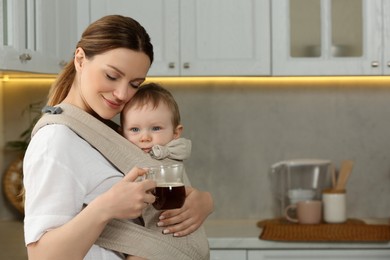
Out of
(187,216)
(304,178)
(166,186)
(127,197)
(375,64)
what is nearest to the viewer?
(127,197)

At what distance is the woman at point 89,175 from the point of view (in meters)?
1.48

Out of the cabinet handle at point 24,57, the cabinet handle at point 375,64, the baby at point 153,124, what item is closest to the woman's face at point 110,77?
the baby at point 153,124

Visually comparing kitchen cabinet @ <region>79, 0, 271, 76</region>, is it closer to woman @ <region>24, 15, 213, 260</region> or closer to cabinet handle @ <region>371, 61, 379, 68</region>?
cabinet handle @ <region>371, 61, 379, 68</region>

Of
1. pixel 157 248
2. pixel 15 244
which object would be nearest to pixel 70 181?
pixel 157 248

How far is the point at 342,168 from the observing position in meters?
3.71

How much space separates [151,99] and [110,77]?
0.28 m

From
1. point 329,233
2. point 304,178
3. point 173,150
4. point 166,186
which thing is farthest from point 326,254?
point 166,186

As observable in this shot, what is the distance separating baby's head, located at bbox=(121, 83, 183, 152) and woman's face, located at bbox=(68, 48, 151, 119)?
0.67 feet

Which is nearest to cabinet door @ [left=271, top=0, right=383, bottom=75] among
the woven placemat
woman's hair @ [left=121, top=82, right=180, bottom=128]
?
the woven placemat

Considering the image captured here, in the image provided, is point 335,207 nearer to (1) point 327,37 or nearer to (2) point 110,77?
(1) point 327,37

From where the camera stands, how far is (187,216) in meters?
1.76

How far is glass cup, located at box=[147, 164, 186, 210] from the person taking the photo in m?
1.63

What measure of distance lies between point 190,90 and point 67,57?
692mm

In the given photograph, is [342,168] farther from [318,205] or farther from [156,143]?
[156,143]
